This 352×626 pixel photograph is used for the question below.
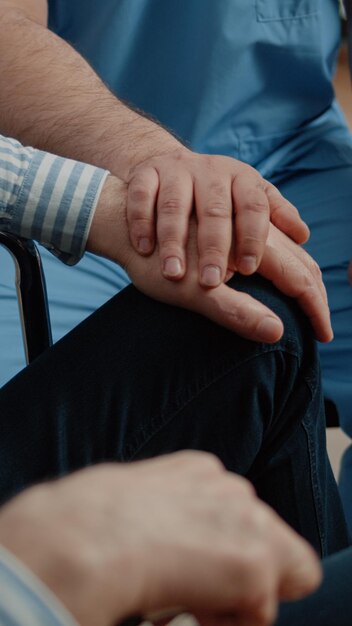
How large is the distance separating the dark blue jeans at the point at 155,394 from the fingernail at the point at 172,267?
30 mm

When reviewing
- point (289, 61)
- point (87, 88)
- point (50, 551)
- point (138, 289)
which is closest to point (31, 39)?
point (87, 88)

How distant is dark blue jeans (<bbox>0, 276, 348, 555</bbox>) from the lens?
775 millimetres

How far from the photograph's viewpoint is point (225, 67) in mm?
1273

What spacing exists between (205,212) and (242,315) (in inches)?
5.0

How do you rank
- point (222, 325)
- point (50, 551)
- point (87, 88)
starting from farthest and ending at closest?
point (87, 88)
point (222, 325)
point (50, 551)

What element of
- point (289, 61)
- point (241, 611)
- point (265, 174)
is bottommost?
point (265, 174)

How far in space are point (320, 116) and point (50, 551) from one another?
108 cm

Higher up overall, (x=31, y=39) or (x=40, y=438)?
(x=31, y=39)

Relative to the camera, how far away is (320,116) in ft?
4.43

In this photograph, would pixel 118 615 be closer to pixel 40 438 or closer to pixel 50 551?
pixel 50 551

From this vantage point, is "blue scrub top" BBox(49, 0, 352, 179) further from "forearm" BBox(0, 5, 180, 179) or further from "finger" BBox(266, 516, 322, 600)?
"finger" BBox(266, 516, 322, 600)

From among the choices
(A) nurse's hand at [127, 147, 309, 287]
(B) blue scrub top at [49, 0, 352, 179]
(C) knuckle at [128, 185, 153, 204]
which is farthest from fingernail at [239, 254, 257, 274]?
(B) blue scrub top at [49, 0, 352, 179]

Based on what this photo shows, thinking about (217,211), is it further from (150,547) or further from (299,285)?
(150,547)

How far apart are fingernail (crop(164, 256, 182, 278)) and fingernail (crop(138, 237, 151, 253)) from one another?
1.3 inches
